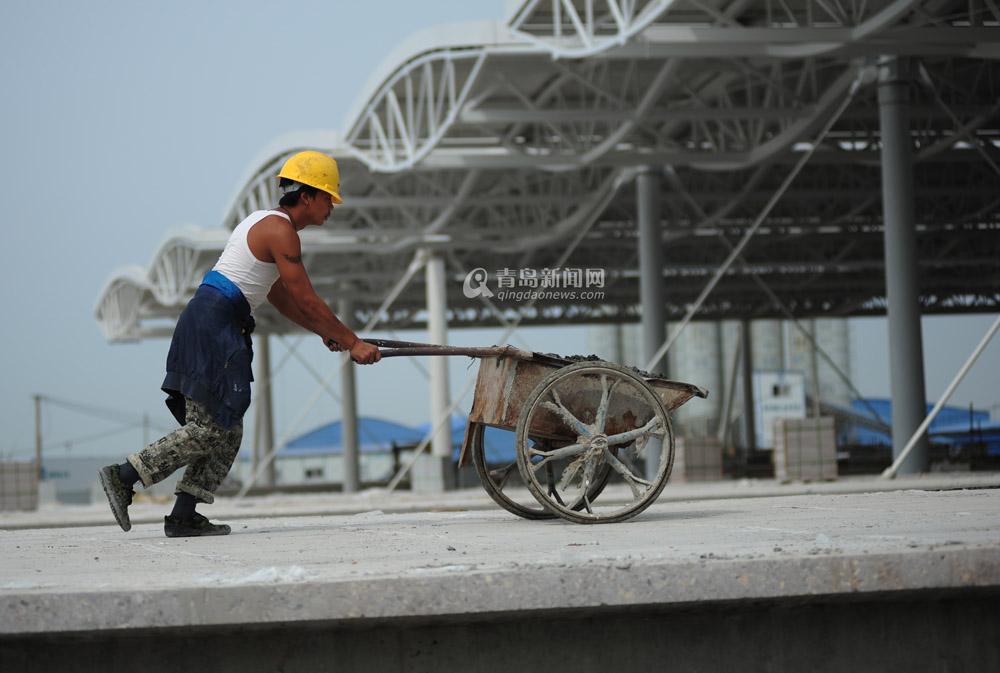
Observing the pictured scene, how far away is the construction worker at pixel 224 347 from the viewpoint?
544cm

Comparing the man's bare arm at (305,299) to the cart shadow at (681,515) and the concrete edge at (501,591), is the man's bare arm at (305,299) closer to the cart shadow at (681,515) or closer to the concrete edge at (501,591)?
the cart shadow at (681,515)

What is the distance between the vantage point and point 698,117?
851 inches

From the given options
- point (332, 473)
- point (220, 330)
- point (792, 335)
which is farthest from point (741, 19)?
point (332, 473)

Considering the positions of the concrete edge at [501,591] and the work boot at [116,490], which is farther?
the work boot at [116,490]

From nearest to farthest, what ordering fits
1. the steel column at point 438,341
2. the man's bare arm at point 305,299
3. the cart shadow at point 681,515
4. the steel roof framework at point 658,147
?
the man's bare arm at point 305,299
the cart shadow at point 681,515
the steel roof framework at point 658,147
the steel column at point 438,341

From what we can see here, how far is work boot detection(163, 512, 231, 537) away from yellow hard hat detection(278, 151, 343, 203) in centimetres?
165

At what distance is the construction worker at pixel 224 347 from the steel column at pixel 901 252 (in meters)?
14.4

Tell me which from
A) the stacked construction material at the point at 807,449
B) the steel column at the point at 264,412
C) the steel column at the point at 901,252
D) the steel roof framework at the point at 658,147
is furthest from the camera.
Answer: the steel column at the point at 264,412

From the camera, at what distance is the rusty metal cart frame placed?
5758 mm

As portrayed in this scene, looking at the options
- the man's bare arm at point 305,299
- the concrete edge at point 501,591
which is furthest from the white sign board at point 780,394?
the concrete edge at point 501,591

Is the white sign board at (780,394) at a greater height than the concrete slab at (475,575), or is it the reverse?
the white sign board at (780,394)

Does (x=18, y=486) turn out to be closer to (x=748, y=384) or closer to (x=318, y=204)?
(x=318, y=204)

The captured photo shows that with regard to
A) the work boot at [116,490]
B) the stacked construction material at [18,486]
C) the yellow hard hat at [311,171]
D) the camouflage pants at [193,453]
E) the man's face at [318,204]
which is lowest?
the stacked construction material at [18,486]

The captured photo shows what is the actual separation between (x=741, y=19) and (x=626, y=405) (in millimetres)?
14074
